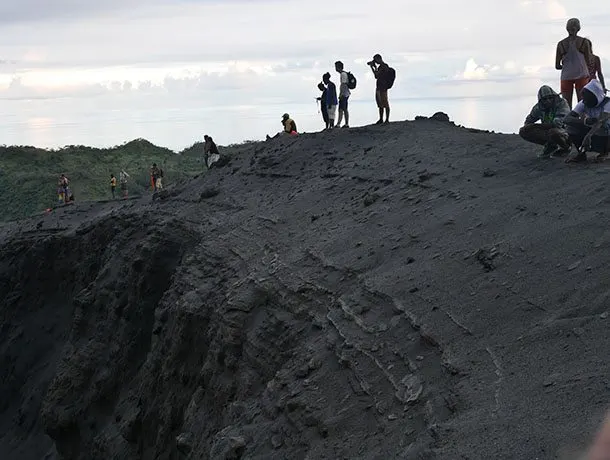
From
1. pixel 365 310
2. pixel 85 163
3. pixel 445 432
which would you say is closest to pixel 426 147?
pixel 365 310

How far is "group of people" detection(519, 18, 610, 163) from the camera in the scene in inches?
322

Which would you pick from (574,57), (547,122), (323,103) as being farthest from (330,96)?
(547,122)

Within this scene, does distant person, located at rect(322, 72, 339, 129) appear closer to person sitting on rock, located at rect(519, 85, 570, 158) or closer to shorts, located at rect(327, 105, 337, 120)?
shorts, located at rect(327, 105, 337, 120)

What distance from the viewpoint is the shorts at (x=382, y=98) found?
45.8 feet

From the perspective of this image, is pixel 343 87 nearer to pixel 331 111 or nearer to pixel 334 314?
pixel 331 111

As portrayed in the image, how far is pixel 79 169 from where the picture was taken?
41.0 metres

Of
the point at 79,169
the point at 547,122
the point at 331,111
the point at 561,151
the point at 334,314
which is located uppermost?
the point at 331,111

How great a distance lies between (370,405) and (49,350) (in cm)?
1034

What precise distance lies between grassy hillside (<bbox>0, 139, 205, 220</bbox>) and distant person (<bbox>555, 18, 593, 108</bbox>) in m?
21.1

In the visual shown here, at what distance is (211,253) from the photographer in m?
9.91

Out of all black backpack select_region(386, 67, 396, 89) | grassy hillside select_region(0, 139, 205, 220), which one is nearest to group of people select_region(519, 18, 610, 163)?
black backpack select_region(386, 67, 396, 89)

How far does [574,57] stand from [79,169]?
34279 mm

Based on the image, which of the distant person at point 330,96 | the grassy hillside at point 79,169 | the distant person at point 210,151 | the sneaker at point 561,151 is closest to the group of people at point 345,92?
the distant person at point 330,96

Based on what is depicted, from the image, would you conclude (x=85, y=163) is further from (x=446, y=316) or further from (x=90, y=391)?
(x=446, y=316)
